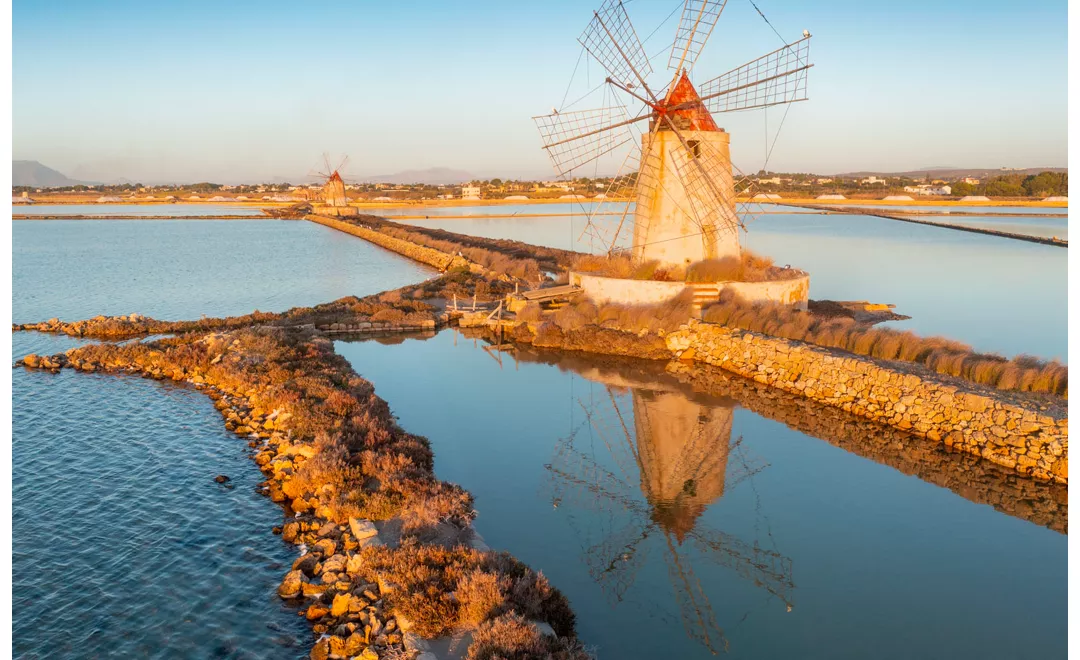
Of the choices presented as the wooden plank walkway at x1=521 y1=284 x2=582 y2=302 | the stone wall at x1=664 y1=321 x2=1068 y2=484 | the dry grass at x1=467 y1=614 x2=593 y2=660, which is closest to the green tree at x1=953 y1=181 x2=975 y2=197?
the wooden plank walkway at x1=521 y1=284 x2=582 y2=302

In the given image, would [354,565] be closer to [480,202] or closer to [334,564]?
[334,564]

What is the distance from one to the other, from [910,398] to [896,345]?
201 centimetres

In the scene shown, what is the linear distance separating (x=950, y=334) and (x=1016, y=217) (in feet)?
162

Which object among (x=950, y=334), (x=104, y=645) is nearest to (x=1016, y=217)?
(x=950, y=334)

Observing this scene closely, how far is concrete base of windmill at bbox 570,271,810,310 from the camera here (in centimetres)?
1484

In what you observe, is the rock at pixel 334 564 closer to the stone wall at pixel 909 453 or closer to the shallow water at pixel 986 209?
the stone wall at pixel 909 453

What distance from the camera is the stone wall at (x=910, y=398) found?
8.48m

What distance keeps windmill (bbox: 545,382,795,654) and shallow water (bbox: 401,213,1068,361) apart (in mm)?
5148

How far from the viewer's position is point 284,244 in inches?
1582

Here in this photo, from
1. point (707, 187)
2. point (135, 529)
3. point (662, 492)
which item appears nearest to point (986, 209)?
point (707, 187)

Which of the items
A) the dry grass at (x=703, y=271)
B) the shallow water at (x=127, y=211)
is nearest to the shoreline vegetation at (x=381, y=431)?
the dry grass at (x=703, y=271)

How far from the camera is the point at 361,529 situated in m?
6.49

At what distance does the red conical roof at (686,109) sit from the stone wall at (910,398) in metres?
4.42

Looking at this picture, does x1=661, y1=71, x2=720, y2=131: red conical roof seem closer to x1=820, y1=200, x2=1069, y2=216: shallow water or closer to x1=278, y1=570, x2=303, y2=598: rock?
x1=278, y1=570, x2=303, y2=598: rock
